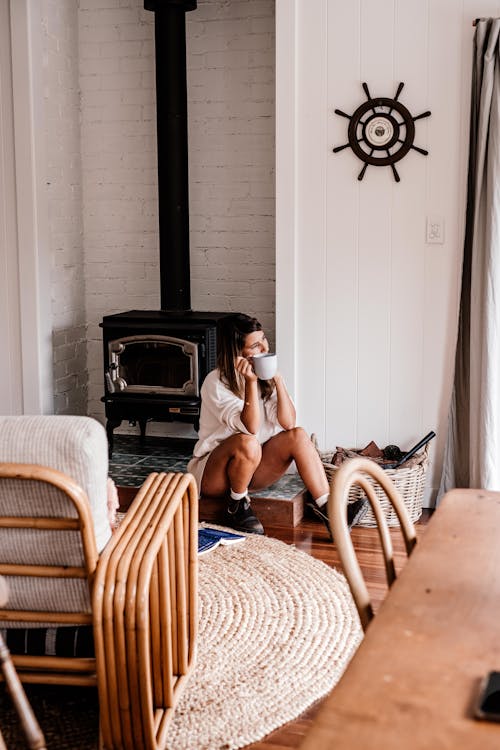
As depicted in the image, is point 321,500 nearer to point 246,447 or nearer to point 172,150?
point 246,447

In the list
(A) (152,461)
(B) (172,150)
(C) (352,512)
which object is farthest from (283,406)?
(B) (172,150)

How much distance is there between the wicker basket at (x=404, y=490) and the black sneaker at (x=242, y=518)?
440 millimetres

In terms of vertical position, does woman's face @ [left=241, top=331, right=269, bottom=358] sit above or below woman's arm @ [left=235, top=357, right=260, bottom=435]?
above

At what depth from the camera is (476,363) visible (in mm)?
4355

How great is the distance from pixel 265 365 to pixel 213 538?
82 centimetres

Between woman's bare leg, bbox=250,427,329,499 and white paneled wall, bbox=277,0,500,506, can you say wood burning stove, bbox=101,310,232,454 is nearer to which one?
white paneled wall, bbox=277,0,500,506

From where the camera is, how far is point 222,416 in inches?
164

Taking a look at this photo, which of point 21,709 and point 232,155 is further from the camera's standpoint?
point 232,155

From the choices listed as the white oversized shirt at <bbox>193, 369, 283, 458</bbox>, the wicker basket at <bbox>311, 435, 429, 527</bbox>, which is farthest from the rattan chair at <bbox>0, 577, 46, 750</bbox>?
the wicker basket at <bbox>311, 435, 429, 527</bbox>

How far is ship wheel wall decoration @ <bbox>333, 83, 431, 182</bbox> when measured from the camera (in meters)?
4.43

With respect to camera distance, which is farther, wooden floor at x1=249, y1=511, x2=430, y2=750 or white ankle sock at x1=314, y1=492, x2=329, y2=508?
white ankle sock at x1=314, y1=492, x2=329, y2=508

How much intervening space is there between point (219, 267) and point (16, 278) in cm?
116

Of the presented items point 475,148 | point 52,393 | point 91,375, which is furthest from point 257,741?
point 91,375

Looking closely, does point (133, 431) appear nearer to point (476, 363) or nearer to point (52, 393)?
point (52, 393)
